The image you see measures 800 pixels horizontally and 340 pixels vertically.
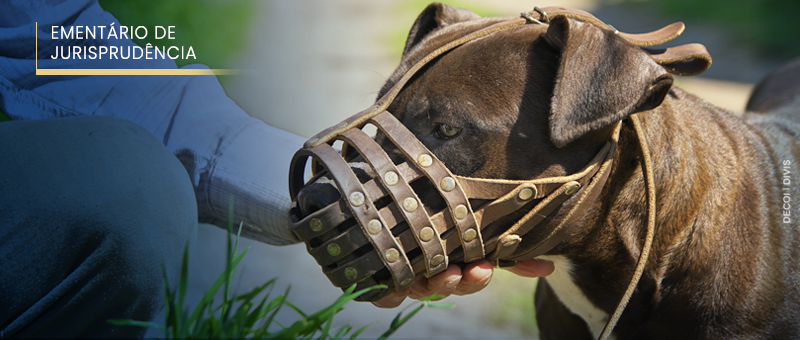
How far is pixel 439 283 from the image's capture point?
1.64 m

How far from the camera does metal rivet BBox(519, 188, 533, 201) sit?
56.0 inches

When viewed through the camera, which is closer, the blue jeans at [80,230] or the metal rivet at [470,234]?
the blue jeans at [80,230]

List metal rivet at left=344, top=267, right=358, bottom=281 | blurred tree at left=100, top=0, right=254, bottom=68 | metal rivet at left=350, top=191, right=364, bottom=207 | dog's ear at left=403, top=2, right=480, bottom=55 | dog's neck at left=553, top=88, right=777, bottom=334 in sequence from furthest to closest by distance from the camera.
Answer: blurred tree at left=100, top=0, right=254, bottom=68 < dog's ear at left=403, top=2, right=480, bottom=55 < dog's neck at left=553, top=88, right=777, bottom=334 < metal rivet at left=344, top=267, right=358, bottom=281 < metal rivet at left=350, top=191, right=364, bottom=207

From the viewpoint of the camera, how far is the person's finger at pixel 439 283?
1616 mm

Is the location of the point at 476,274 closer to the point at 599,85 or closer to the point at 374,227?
the point at 374,227

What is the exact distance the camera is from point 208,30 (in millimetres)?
4062

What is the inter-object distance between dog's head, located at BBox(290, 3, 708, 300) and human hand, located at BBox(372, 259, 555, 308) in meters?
0.10

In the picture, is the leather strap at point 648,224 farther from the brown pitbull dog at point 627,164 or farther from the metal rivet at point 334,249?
the metal rivet at point 334,249

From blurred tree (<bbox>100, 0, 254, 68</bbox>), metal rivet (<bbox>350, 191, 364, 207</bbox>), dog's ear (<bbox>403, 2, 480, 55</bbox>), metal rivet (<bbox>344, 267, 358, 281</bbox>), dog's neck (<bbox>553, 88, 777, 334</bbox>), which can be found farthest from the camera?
blurred tree (<bbox>100, 0, 254, 68</bbox>)

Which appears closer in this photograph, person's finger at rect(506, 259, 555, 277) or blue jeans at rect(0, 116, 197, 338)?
blue jeans at rect(0, 116, 197, 338)

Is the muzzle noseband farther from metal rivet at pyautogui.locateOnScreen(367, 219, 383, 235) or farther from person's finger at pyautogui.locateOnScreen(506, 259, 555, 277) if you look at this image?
person's finger at pyautogui.locateOnScreen(506, 259, 555, 277)

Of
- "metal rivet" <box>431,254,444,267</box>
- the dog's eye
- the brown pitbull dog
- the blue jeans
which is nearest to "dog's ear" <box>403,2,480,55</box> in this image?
the brown pitbull dog

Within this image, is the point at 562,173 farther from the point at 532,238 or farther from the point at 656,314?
the point at 656,314

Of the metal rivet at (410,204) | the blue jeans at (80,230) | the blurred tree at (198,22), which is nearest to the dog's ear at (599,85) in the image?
the metal rivet at (410,204)
